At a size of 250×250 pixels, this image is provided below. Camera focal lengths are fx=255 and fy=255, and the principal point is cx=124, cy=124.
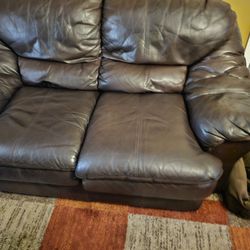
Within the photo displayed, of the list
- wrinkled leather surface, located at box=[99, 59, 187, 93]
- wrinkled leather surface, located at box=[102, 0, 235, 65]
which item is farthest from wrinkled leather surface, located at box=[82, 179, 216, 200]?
wrinkled leather surface, located at box=[102, 0, 235, 65]

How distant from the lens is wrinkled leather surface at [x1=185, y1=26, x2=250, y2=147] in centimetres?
119

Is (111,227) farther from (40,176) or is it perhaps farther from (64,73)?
(64,73)

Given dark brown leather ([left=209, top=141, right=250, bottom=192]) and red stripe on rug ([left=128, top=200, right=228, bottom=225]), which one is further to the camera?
red stripe on rug ([left=128, top=200, right=228, bottom=225])

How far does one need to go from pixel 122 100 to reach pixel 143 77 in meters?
0.20

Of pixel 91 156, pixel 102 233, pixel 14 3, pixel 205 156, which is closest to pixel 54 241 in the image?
pixel 102 233

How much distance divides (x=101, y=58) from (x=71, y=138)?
24.6 inches

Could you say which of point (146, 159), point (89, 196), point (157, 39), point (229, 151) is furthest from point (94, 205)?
point (157, 39)

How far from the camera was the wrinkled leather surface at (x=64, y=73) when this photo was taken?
1.64 m

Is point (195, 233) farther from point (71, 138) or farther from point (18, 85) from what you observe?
point (18, 85)

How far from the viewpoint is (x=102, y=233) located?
53.3 inches

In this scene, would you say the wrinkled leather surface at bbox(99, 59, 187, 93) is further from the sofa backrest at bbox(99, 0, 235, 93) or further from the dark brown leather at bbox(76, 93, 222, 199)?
the dark brown leather at bbox(76, 93, 222, 199)

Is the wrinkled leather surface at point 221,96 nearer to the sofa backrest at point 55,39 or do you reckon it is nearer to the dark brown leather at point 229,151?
the dark brown leather at point 229,151

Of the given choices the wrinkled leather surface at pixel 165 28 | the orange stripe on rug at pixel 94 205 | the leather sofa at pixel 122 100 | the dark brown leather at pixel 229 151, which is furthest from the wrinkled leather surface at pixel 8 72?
the dark brown leather at pixel 229 151

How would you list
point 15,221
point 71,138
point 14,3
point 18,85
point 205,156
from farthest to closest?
point 18,85 → point 14,3 → point 15,221 → point 71,138 → point 205,156
